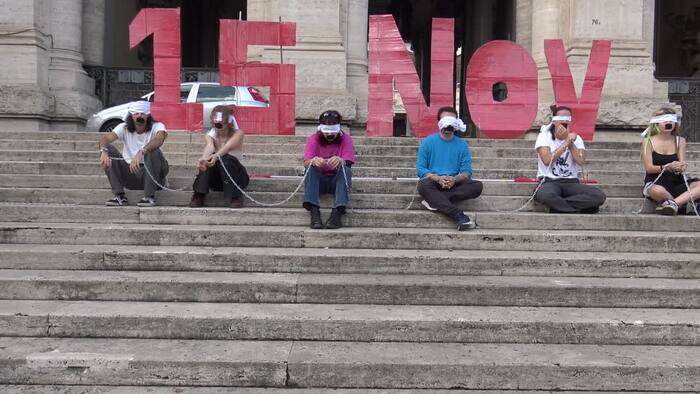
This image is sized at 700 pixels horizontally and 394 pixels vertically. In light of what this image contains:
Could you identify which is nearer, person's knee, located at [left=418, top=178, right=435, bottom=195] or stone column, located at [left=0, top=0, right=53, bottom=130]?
person's knee, located at [left=418, top=178, right=435, bottom=195]

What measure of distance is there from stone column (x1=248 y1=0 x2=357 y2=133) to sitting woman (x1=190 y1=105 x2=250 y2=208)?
4.64 meters

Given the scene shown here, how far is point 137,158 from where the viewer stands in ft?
21.3

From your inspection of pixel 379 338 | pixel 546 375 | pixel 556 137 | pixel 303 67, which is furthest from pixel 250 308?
pixel 303 67

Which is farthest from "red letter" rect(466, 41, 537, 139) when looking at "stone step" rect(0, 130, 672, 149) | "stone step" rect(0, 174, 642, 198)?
"stone step" rect(0, 174, 642, 198)

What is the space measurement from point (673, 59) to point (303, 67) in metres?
14.7

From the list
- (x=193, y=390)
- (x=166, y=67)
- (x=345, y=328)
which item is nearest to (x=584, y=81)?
(x=166, y=67)

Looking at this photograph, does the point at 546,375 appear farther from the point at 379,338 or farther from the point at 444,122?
the point at 444,122

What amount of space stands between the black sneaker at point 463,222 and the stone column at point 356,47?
6.54 metres

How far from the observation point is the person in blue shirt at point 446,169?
620 centimetres

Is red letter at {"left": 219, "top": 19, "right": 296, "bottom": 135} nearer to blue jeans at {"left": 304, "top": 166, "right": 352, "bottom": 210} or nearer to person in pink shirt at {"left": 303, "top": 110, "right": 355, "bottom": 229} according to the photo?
person in pink shirt at {"left": 303, "top": 110, "right": 355, "bottom": 229}

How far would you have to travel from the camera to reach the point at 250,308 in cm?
455

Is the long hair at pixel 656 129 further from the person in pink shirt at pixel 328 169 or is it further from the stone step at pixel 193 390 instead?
the stone step at pixel 193 390

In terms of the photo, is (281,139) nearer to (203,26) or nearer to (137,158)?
(137,158)

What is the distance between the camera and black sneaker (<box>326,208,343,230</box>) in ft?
19.3
